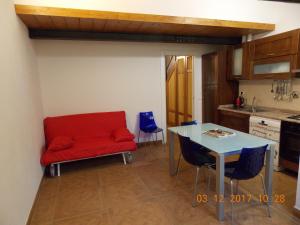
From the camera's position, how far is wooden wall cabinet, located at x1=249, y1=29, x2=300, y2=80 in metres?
3.01

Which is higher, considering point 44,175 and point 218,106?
point 218,106

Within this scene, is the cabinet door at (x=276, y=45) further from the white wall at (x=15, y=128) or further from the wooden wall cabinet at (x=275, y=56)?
the white wall at (x=15, y=128)

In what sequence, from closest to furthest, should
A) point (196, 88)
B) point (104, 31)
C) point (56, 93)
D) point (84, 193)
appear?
point (84, 193) → point (104, 31) → point (56, 93) → point (196, 88)

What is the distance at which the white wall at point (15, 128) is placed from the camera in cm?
168

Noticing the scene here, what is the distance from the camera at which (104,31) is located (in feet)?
11.3

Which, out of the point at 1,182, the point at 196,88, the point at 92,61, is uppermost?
the point at 92,61

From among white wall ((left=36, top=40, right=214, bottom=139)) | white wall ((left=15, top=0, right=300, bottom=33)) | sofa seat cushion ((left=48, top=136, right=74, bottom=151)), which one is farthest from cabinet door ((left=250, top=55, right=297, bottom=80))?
sofa seat cushion ((left=48, top=136, right=74, bottom=151))

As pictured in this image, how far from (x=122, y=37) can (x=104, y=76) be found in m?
0.82

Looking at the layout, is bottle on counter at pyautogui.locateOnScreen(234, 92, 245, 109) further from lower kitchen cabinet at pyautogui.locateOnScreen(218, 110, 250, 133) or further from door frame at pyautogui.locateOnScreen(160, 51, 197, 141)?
door frame at pyautogui.locateOnScreen(160, 51, 197, 141)

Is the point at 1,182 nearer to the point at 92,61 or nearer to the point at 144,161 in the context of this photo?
the point at 144,161

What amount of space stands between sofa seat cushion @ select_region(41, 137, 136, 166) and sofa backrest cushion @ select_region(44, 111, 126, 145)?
0.22 m

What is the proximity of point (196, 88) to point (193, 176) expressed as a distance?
235 centimetres

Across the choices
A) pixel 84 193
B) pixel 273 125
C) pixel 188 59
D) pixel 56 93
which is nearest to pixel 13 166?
pixel 84 193

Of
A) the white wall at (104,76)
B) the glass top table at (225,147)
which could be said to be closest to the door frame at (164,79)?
the white wall at (104,76)
